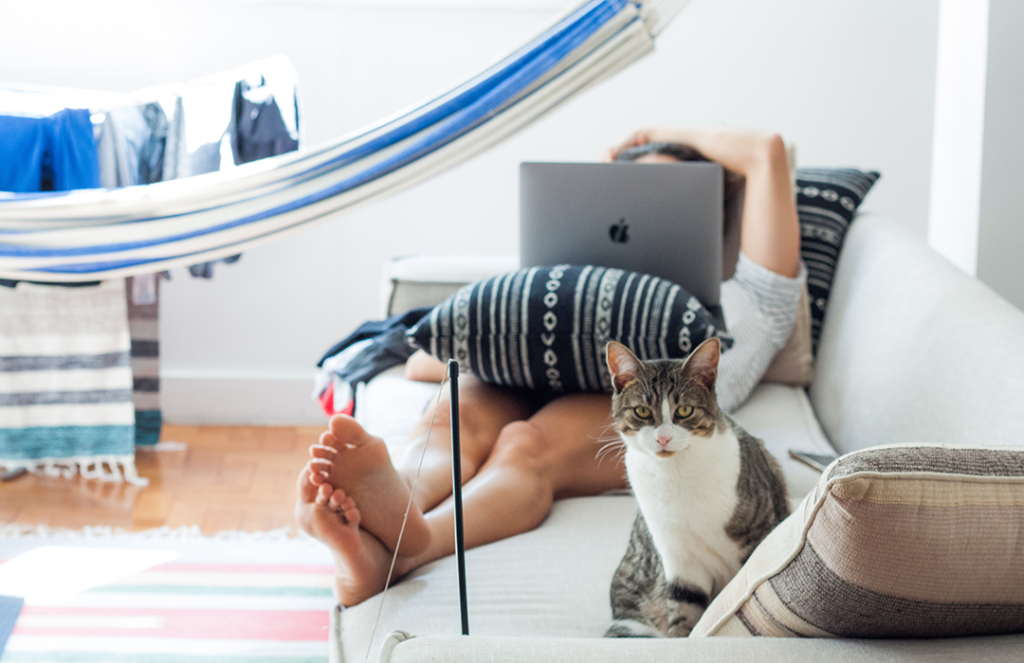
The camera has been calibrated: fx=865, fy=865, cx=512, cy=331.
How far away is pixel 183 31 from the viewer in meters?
2.26

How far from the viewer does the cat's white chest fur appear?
0.70m

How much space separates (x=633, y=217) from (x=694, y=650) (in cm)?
86

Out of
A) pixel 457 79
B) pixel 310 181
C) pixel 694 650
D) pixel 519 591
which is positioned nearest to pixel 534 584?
pixel 519 591

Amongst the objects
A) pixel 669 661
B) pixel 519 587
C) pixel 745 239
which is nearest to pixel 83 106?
pixel 745 239

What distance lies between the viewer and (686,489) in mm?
698

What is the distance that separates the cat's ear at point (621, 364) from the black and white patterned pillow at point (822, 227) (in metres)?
0.92

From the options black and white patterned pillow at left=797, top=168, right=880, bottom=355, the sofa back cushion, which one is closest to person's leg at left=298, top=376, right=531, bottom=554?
the sofa back cushion

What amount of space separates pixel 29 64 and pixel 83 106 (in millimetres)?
564

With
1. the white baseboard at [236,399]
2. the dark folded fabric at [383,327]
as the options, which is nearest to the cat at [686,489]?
the dark folded fabric at [383,327]

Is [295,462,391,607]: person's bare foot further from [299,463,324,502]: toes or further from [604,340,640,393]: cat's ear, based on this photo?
[604,340,640,393]: cat's ear

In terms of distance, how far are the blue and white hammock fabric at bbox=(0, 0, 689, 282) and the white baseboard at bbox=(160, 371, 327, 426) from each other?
1.44 metres

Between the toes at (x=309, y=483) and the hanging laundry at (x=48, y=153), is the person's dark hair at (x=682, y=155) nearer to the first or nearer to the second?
the toes at (x=309, y=483)

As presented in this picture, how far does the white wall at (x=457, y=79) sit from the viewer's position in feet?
7.33

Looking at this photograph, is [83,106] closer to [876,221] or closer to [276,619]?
[276,619]
